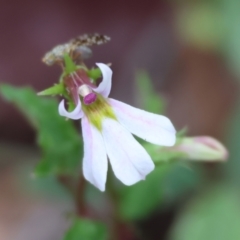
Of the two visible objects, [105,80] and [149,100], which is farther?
[149,100]

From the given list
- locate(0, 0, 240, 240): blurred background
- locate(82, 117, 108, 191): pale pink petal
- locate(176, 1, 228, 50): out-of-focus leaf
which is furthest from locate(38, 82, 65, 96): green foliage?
locate(176, 1, 228, 50): out-of-focus leaf

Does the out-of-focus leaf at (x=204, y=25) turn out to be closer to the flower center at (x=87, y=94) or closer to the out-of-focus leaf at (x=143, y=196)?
the out-of-focus leaf at (x=143, y=196)

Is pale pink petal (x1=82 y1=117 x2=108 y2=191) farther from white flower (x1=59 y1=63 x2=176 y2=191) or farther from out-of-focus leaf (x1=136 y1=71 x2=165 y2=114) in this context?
out-of-focus leaf (x1=136 y1=71 x2=165 y2=114)

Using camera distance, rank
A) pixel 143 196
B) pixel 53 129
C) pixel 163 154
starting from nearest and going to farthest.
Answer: pixel 163 154 < pixel 53 129 < pixel 143 196

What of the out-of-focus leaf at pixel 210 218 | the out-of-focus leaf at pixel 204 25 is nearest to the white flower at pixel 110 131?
the out-of-focus leaf at pixel 210 218

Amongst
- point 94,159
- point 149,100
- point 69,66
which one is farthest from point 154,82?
point 94,159

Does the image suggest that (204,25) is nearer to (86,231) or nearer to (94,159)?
(86,231)

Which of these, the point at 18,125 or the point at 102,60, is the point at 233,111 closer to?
→ the point at 102,60
